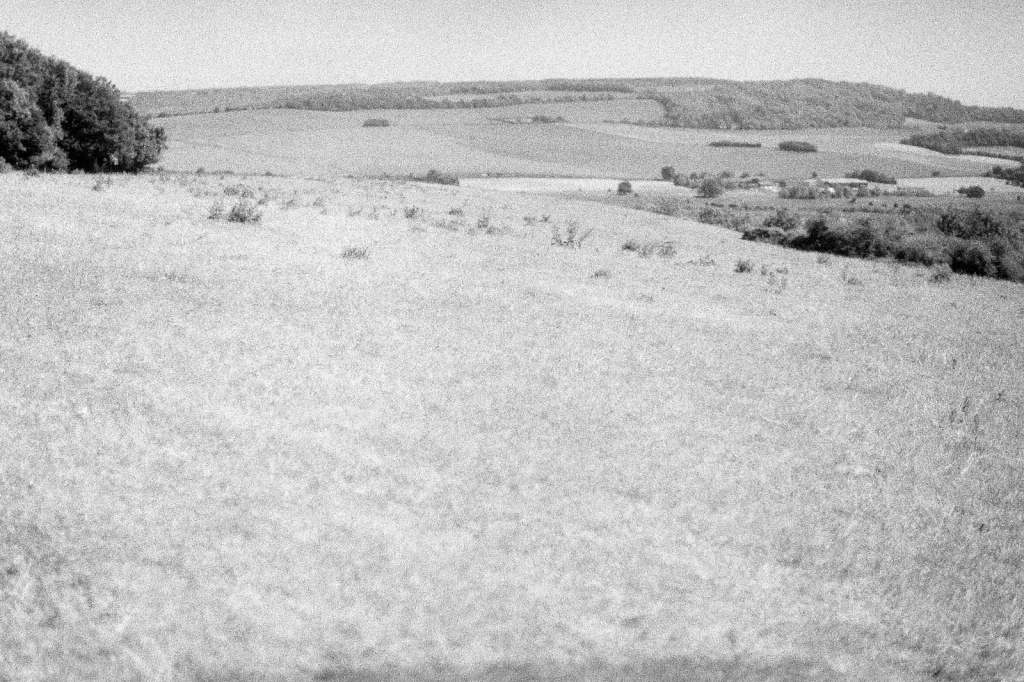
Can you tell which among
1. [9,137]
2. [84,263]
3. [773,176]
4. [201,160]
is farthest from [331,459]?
[773,176]

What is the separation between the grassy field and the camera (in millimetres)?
4750

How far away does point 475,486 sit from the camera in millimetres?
6738

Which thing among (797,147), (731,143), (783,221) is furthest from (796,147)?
(783,221)

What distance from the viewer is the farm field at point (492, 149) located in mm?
65250

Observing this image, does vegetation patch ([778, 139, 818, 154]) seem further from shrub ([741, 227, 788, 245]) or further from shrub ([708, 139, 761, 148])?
shrub ([741, 227, 788, 245])

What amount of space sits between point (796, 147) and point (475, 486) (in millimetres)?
95820

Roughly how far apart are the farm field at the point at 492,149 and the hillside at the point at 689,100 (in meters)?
9.36

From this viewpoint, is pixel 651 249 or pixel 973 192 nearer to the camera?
pixel 651 249

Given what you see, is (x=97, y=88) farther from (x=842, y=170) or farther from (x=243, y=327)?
(x=842, y=170)

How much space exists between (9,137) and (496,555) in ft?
107

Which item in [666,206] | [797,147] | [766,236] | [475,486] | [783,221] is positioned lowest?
[475,486]

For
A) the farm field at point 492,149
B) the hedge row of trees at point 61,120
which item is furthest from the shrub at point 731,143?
the hedge row of trees at point 61,120

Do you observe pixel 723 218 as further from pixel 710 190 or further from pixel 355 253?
pixel 355 253

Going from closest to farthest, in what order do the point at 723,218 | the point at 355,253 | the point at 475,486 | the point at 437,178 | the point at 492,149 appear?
1. the point at 475,486
2. the point at 355,253
3. the point at 723,218
4. the point at 437,178
5. the point at 492,149
